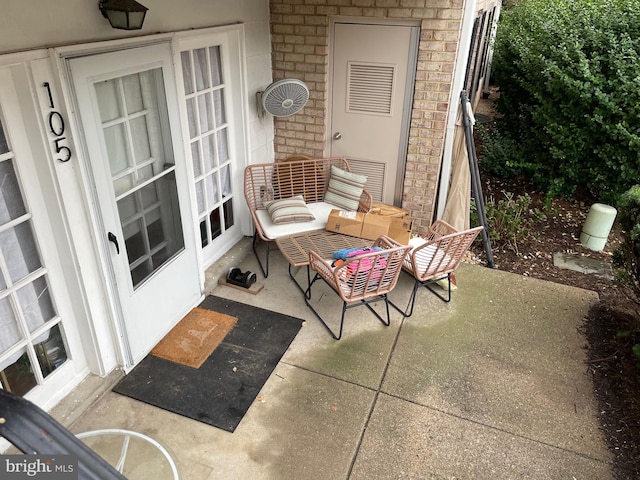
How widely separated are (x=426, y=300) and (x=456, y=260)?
53 cm

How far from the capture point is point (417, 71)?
4.67 m

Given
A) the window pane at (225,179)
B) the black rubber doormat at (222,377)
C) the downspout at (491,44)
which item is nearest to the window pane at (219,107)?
the window pane at (225,179)

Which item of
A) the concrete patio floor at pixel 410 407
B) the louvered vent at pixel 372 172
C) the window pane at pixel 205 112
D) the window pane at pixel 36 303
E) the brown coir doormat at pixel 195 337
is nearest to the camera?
the window pane at pixel 36 303

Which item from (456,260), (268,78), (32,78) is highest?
(32,78)

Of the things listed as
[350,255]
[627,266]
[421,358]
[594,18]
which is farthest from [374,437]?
[594,18]

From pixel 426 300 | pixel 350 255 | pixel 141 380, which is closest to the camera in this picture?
pixel 141 380

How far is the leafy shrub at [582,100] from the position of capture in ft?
18.0

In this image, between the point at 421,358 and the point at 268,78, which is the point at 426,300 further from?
the point at 268,78

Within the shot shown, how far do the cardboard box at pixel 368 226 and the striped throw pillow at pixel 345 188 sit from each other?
1.33 ft

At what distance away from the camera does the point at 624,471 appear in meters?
2.92

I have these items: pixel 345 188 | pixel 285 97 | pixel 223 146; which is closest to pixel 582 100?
pixel 345 188

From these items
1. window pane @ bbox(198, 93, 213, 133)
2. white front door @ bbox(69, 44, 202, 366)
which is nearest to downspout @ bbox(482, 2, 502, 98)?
window pane @ bbox(198, 93, 213, 133)

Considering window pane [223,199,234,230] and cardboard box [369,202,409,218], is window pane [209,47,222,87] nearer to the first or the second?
window pane [223,199,234,230]

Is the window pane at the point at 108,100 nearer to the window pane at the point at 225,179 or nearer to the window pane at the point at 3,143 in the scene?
the window pane at the point at 3,143
